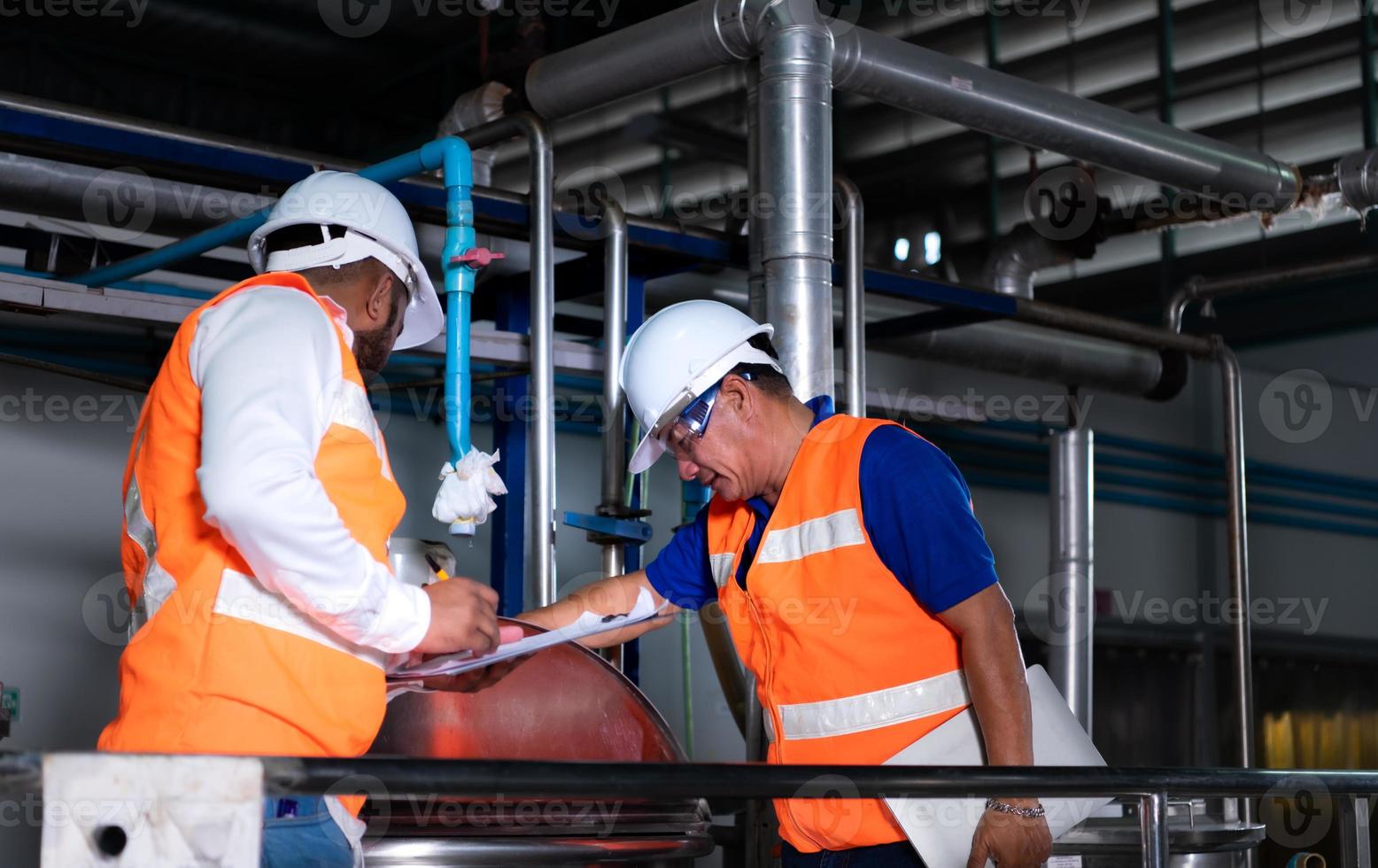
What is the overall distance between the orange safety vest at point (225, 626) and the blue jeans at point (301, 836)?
7 cm

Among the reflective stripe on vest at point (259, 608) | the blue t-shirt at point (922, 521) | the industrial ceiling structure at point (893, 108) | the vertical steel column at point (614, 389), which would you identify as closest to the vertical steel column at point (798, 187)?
the vertical steel column at point (614, 389)

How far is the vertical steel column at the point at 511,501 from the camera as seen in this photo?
3684 millimetres

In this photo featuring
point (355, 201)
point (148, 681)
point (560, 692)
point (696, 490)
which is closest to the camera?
point (148, 681)

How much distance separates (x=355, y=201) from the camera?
6.17 ft

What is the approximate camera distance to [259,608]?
62.4 inches

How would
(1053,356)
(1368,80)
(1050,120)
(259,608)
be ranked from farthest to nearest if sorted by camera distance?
(1368,80), (1053,356), (1050,120), (259,608)

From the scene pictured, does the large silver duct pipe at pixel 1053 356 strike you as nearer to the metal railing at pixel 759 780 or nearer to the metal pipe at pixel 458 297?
the metal pipe at pixel 458 297

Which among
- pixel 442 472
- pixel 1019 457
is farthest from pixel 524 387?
pixel 1019 457

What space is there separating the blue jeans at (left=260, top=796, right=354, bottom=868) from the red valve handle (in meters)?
1.32

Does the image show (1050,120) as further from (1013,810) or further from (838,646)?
(1013,810)

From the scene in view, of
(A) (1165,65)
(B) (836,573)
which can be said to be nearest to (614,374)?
(B) (836,573)

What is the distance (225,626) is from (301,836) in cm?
26

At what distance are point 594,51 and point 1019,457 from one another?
492 centimetres

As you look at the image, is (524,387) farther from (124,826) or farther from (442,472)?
(124,826)
